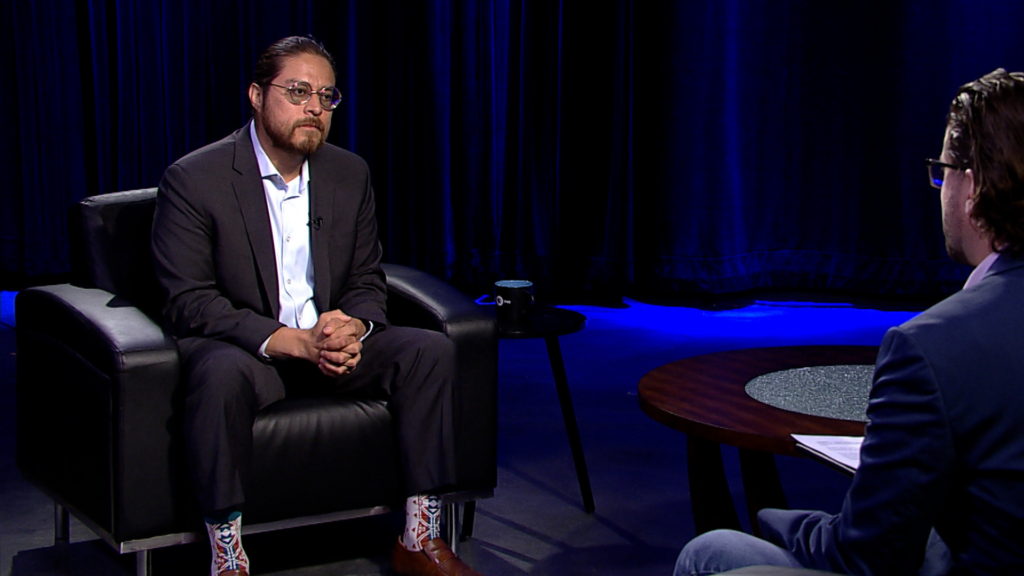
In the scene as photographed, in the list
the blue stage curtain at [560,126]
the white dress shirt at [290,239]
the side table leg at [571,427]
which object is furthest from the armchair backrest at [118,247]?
the blue stage curtain at [560,126]

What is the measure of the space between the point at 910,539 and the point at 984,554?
6 centimetres

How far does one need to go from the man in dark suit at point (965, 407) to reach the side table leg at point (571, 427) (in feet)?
4.84

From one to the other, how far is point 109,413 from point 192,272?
1.26 feet

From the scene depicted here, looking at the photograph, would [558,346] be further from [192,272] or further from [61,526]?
[61,526]

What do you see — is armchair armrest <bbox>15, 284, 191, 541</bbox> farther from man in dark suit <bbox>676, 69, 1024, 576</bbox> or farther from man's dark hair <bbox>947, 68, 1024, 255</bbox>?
man's dark hair <bbox>947, 68, 1024, 255</bbox>

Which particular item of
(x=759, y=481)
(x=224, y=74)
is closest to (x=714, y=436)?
(x=759, y=481)

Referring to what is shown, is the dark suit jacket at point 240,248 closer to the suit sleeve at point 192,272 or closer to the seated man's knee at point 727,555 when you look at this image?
the suit sleeve at point 192,272

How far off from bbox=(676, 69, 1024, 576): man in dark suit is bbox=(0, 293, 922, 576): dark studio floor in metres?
1.23

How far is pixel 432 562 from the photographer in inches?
82.4

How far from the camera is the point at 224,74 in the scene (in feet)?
16.4

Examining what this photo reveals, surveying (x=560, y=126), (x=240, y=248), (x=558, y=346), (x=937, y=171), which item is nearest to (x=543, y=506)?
(x=558, y=346)

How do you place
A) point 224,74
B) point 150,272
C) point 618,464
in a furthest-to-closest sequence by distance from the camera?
point 224,74 → point 618,464 → point 150,272

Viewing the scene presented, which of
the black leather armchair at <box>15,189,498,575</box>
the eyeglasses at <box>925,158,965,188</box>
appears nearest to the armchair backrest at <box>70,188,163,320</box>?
the black leather armchair at <box>15,189,498,575</box>

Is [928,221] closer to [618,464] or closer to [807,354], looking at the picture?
[618,464]
